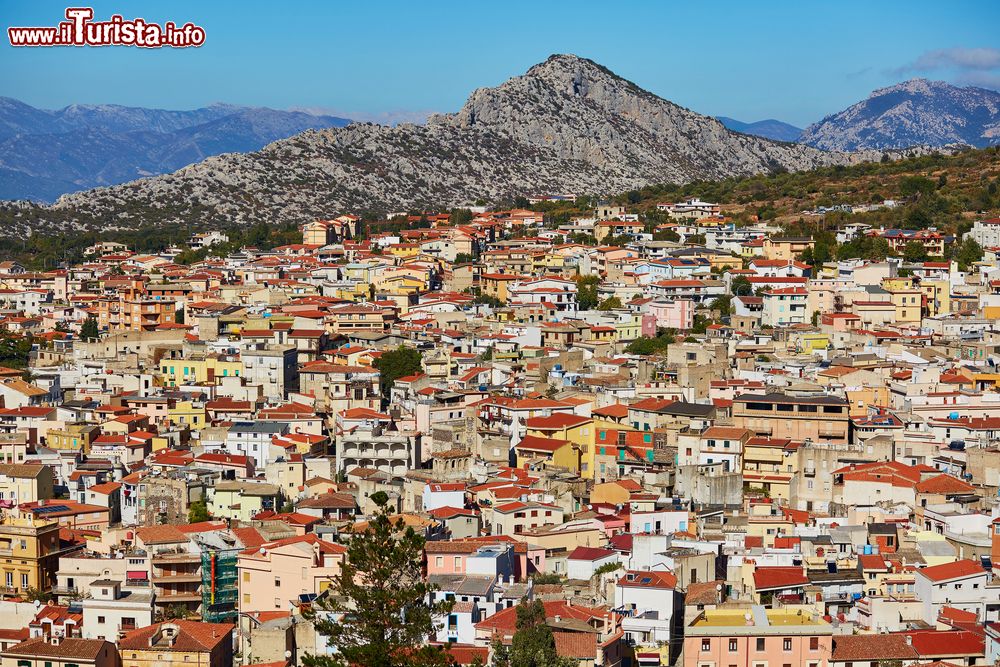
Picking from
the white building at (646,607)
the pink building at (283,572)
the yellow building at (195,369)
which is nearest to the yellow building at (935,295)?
the yellow building at (195,369)

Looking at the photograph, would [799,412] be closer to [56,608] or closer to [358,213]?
[56,608]

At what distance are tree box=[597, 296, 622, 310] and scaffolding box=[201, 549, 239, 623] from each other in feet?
89.6

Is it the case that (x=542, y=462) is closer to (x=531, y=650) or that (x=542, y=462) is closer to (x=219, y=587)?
(x=219, y=587)

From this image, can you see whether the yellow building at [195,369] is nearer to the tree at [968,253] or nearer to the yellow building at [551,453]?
the yellow building at [551,453]

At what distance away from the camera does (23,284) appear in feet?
220

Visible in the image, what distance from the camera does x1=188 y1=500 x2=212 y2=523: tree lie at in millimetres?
32875

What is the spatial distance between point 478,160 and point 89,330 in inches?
2649

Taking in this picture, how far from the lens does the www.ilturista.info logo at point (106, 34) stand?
33531 mm

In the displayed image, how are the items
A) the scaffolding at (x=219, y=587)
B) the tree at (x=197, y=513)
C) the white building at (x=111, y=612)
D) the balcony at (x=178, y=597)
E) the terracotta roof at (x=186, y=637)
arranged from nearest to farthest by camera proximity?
the terracotta roof at (x=186, y=637), the white building at (x=111, y=612), the scaffolding at (x=219, y=587), the balcony at (x=178, y=597), the tree at (x=197, y=513)

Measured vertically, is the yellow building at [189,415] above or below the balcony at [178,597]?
above

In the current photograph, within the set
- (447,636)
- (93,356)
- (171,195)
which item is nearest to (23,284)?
(93,356)

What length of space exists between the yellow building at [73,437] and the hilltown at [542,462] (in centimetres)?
11

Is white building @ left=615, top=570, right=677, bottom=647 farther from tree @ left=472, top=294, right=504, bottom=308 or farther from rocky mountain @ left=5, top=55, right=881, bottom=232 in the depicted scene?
rocky mountain @ left=5, top=55, right=881, bottom=232

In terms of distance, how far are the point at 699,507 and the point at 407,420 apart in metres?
9.82
